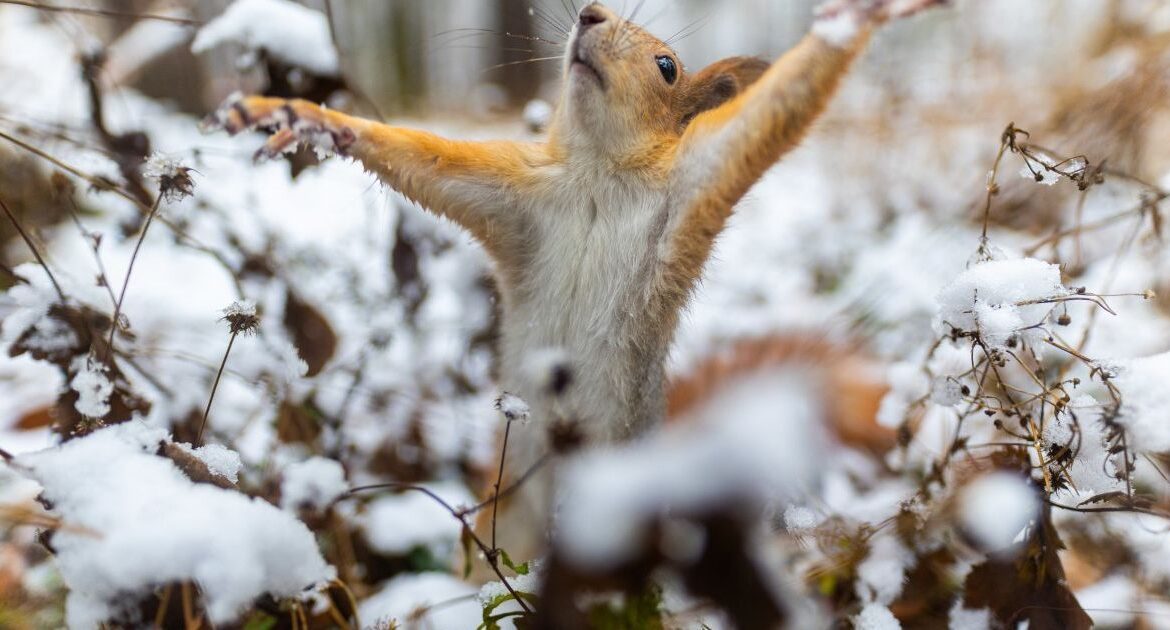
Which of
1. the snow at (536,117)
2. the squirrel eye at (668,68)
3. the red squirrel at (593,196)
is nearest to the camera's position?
the red squirrel at (593,196)

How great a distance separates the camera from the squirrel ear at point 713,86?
2.19 m

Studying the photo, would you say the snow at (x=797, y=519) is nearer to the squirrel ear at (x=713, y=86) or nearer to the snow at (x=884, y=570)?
the snow at (x=884, y=570)

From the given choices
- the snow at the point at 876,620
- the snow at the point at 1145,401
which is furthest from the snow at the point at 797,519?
the snow at the point at 1145,401

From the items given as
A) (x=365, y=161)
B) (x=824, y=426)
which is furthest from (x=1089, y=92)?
(x=365, y=161)

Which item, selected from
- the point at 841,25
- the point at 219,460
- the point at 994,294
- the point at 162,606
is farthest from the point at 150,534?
the point at 994,294

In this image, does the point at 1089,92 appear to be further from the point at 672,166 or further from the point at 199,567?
the point at 199,567

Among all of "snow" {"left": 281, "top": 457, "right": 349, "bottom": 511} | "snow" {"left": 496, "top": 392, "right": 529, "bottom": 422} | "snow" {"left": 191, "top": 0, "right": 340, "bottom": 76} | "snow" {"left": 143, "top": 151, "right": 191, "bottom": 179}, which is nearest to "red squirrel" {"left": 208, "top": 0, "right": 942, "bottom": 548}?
"snow" {"left": 143, "top": 151, "right": 191, "bottom": 179}

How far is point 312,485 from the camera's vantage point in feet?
6.20

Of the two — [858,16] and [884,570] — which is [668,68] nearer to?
[858,16]

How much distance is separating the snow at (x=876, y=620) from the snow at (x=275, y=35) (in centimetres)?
205

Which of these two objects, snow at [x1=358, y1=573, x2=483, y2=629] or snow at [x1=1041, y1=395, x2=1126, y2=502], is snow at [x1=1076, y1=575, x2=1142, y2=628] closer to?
snow at [x1=1041, y1=395, x2=1126, y2=502]

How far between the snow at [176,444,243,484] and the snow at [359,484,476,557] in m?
1.06

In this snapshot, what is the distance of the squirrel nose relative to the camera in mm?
1981

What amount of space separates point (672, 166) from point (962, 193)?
10.3ft
